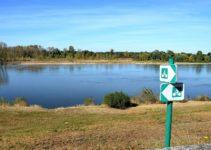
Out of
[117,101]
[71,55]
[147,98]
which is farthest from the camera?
[71,55]

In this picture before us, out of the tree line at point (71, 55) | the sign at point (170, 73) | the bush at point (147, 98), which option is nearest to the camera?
the sign at point (170, 73)

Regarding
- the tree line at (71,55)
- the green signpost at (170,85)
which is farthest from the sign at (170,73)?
the tree line at (71,55)

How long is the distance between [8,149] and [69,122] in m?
4.32

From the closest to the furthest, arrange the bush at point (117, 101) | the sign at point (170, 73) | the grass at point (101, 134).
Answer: the sign at point (170, 73) < the grass at point (101, 134) < the bush at point (117, 101)

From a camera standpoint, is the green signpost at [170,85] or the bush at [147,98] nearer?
the green signpost at [170,85]

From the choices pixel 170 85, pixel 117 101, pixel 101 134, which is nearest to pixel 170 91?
pixel 170 85

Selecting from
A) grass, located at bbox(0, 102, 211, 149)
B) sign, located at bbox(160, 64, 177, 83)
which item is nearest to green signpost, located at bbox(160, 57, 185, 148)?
sign, located at bbox(160, 64, 177, 83)

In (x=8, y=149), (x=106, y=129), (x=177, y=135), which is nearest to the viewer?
(x=8, y=149)

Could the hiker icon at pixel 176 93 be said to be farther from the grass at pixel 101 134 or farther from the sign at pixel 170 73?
the grass at pixel 101 134

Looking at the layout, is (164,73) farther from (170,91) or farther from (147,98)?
(147,98)

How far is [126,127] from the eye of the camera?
9945 millimetres

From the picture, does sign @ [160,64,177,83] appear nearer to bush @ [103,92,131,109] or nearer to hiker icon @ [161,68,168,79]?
hiker icon @ [161,68,168,79]

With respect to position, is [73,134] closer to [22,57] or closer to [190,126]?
[190,126]

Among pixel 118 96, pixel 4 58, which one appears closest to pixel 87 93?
pixel 118 96
